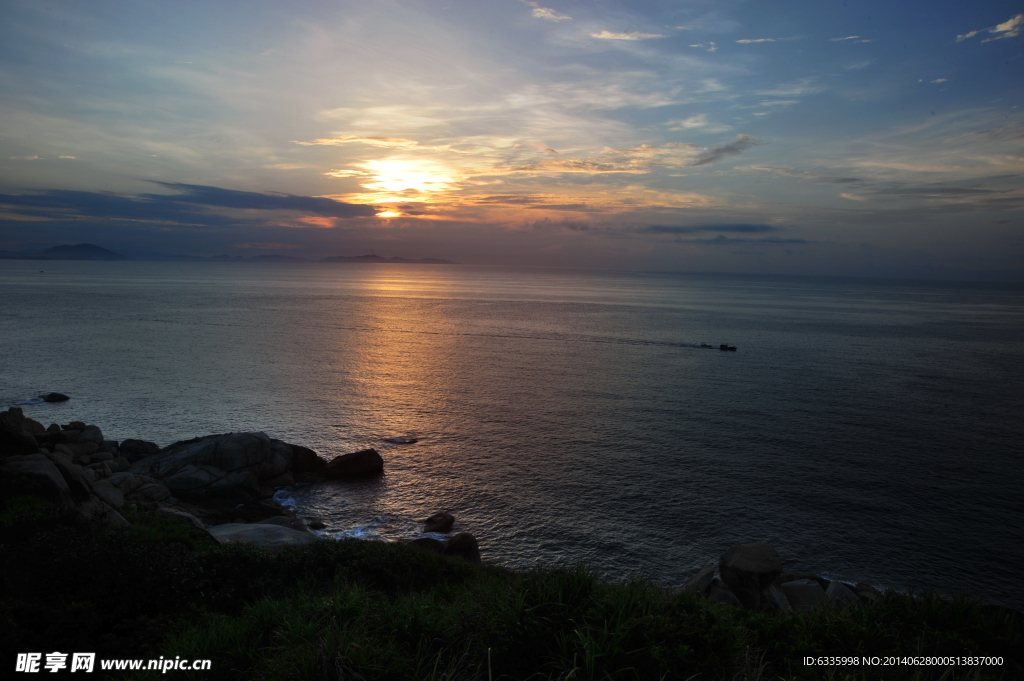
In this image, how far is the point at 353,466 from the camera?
39.2m

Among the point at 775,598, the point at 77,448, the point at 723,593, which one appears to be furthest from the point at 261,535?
the point at 775,598

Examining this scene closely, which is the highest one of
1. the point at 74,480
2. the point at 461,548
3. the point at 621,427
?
the point at 74,480

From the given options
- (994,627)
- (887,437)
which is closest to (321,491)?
(994,627)

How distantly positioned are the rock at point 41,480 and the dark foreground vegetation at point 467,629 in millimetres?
8113

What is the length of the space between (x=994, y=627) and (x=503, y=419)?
138ft

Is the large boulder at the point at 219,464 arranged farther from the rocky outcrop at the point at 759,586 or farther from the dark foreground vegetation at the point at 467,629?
the rocky outcrop at the point at 759,586

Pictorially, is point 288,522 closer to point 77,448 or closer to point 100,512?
point 100,512

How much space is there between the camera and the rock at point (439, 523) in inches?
1230

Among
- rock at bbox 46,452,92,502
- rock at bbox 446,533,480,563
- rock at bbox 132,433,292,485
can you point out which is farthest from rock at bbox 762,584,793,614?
rock at bbox 132,433,292,485

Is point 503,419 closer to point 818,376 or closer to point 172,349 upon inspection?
point 818,376

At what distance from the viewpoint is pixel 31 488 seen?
20.2 m

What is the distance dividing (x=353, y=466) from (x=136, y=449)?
15.7 meters

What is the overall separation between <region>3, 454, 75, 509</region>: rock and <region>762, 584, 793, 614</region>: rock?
90.5ft

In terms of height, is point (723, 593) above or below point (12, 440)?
below
